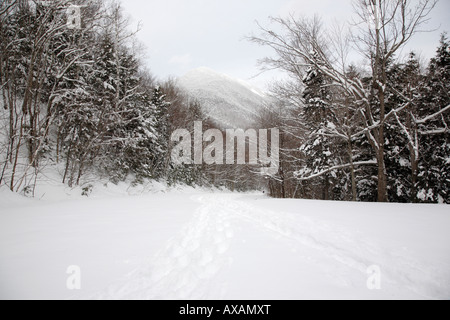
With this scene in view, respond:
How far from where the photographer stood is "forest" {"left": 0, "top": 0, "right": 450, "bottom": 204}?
7031 mm

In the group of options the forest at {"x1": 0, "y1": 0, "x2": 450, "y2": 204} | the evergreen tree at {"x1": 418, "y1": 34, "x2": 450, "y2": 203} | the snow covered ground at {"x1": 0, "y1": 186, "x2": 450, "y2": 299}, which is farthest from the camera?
the evergreen tree at {"x1": 418, "y1": 34, "x2": 450, "y2": 203}

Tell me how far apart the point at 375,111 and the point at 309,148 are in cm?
422

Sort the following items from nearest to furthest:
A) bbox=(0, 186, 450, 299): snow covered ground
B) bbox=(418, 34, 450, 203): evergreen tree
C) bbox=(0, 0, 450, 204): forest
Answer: bbox=(0, 186, 450, 299): snow covered ground, bbox=(0, 0, 450, 204): forest, bbox=(418, 34, 450, 203): evergreen tree

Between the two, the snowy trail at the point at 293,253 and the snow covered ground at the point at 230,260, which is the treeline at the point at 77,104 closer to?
the snow covered ground at the point at 230,260

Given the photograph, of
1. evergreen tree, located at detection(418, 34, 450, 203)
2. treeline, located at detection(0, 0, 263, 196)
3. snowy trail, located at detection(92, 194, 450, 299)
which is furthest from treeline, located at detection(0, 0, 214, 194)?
evergreen tree, located at detection(418, 34, 450, 203)

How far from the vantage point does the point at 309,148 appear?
12906 mm

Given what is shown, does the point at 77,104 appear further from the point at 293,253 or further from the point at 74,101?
the point at 293,253

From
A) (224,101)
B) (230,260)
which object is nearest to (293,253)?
(230,260)

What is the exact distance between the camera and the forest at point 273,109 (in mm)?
7031

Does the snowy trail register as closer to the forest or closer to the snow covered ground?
the snow covered ground

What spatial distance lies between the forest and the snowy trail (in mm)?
6234

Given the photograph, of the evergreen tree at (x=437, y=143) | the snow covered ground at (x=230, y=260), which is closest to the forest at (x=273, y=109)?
the evergreen tree at (x=437, y=143)

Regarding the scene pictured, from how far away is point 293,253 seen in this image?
220 centimetres
